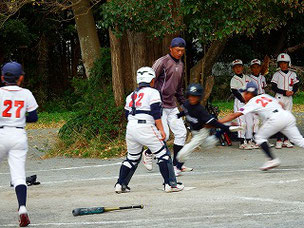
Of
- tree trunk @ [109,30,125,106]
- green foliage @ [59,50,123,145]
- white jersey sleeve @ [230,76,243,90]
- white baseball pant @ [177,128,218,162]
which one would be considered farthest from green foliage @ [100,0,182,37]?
white baseball pant @ [177,128,218,162]

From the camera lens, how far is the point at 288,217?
6.80 metres

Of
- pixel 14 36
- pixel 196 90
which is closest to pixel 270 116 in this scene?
pixel 196 90

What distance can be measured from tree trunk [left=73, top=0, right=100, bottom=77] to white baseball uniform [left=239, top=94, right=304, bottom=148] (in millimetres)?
7490

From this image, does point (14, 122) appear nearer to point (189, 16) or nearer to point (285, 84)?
point (189, 16)

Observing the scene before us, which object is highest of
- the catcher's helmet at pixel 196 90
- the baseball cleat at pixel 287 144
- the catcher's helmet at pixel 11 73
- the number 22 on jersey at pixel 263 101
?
the catcher's helmet at pixel 11 73

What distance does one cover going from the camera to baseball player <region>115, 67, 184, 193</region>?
8523 mm

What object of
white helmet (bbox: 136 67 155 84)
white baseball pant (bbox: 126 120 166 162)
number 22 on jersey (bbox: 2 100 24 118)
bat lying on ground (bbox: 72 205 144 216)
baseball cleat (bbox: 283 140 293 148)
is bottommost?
baseball cleat (bbox: 283 140 293 148)

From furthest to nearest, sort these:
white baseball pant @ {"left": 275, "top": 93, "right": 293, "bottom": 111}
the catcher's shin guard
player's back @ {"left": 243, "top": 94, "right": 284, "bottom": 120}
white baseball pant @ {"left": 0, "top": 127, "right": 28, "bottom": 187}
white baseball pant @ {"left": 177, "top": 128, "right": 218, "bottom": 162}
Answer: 1. white baseball pant @ {"left": 275, "top": 93, "right": 293, "bottom": 111}
2. player's back @ {"left": 243, "top": 94, "right": 284, "bottom": 120}
3. white baseball pant @ {"left": 177, "top": 128, "right": 218, "bottom": 162}
4. the catcher's shin guard
5. white baseball pant @ {"left": 0, "top": 127, "right": 28, "bottom": 187}

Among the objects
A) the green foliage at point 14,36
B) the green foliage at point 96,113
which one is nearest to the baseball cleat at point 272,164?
the green foliage at point 96,113

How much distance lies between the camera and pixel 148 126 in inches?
336

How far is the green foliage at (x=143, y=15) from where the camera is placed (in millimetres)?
12047

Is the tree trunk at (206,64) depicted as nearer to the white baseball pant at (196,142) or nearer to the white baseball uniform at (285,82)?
the white baseball uniform at (285,82)

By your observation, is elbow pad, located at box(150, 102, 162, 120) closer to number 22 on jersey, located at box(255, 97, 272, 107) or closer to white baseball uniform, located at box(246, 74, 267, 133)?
number 22 on jersey, located at box(255, 97, 272, 107)

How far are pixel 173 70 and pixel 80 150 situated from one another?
4.37 metres
